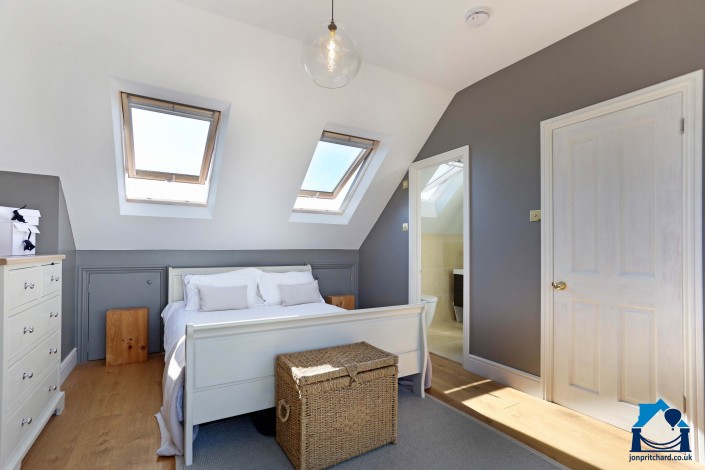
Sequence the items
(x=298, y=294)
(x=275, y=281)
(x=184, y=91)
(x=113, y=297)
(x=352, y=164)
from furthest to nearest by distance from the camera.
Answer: (x=352, y=164) < (x=275, y=281) < (x=298, y=294) < (x=113, y=297) < (x=184, y=91)

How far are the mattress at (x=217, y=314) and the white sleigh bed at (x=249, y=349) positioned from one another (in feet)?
1.22

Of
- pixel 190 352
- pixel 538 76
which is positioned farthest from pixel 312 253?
pixel 538 76

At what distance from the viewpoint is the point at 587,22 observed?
7.60 ft

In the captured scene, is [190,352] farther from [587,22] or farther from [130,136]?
[587,22]

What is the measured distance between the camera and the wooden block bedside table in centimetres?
427

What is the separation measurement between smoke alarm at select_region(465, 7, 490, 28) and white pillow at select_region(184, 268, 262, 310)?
9.30ft

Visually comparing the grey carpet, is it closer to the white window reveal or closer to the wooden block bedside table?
the wooden block bedside table

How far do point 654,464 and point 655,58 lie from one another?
2215mm

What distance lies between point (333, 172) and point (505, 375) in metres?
2.56

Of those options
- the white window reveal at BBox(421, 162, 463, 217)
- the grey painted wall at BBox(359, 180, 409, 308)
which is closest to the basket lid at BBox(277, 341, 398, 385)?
the grey painted wall at BBox(359, 180, 409, 308)

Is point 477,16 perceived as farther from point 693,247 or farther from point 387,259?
point 387,259

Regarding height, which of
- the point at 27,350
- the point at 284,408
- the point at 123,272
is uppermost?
the point at 123,272

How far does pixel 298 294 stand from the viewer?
140 inches

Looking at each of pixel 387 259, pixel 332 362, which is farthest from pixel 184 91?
pixel 387 259
